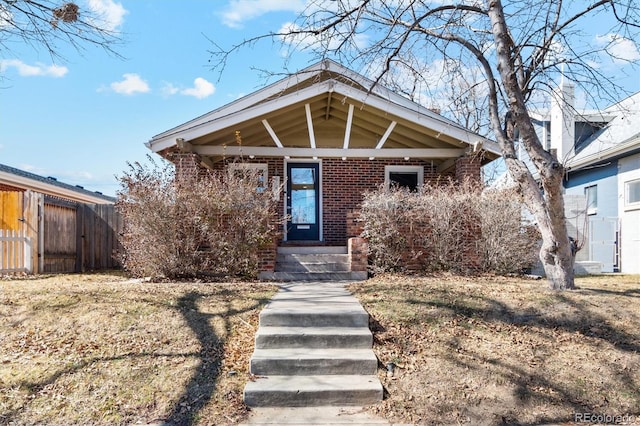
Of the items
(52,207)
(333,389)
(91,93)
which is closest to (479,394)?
(333,389)

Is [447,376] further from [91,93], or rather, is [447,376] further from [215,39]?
[91,93]

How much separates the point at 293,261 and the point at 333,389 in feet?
15.1

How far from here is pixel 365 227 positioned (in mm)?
8328

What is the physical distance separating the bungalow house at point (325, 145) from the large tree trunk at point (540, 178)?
116 inches

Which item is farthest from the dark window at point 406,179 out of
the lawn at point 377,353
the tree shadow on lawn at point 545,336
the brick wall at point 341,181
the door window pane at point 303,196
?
the tree shadow on lawn at point 545,336

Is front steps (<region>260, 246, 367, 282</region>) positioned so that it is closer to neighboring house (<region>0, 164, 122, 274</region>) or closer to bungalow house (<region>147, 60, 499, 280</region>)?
bungalow house (<region>147, 60, 499, 280</region>)

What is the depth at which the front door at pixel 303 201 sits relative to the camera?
443 inches

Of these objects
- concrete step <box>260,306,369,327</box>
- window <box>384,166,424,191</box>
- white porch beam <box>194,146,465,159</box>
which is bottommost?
concrete step <box>260,306,369,327</box>

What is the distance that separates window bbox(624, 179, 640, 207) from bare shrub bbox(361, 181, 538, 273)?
6.13 meters

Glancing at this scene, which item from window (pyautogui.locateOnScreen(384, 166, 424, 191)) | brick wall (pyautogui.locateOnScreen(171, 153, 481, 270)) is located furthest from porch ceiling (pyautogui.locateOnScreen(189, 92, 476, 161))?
window (pyautogui.locateOnScreen(384, 166, 424, 191))

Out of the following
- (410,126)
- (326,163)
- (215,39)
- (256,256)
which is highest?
(215,39)

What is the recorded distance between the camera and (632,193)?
12102 millimetres

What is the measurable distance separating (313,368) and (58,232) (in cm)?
849

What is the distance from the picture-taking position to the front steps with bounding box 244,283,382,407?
388 centimetres
